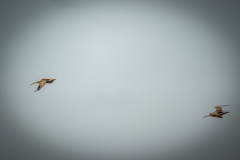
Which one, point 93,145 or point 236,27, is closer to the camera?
point 236,27

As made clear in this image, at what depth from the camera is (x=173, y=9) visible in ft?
17.8

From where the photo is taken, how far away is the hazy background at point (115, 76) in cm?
529

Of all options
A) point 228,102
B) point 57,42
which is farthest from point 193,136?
point 57,42

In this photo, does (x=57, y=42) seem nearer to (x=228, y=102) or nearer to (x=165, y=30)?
(x=165, y=30)

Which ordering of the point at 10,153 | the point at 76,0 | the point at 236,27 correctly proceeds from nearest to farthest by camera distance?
1. the point at 76,0
2. the point at 236,27
3. the point at 10,153

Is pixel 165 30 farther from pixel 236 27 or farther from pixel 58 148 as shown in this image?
pixel 58 148

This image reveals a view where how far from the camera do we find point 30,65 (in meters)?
5.40

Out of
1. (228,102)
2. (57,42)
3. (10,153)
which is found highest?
(57,42)

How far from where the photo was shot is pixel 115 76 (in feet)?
19.1

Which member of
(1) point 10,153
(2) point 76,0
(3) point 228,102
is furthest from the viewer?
(1) point 10,153

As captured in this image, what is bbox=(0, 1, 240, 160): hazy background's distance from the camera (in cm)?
529

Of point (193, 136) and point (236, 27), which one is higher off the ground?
point (236, 27)

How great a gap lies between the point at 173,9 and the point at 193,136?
2987mm

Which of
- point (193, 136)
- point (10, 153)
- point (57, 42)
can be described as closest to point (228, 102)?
point (193, 136)
